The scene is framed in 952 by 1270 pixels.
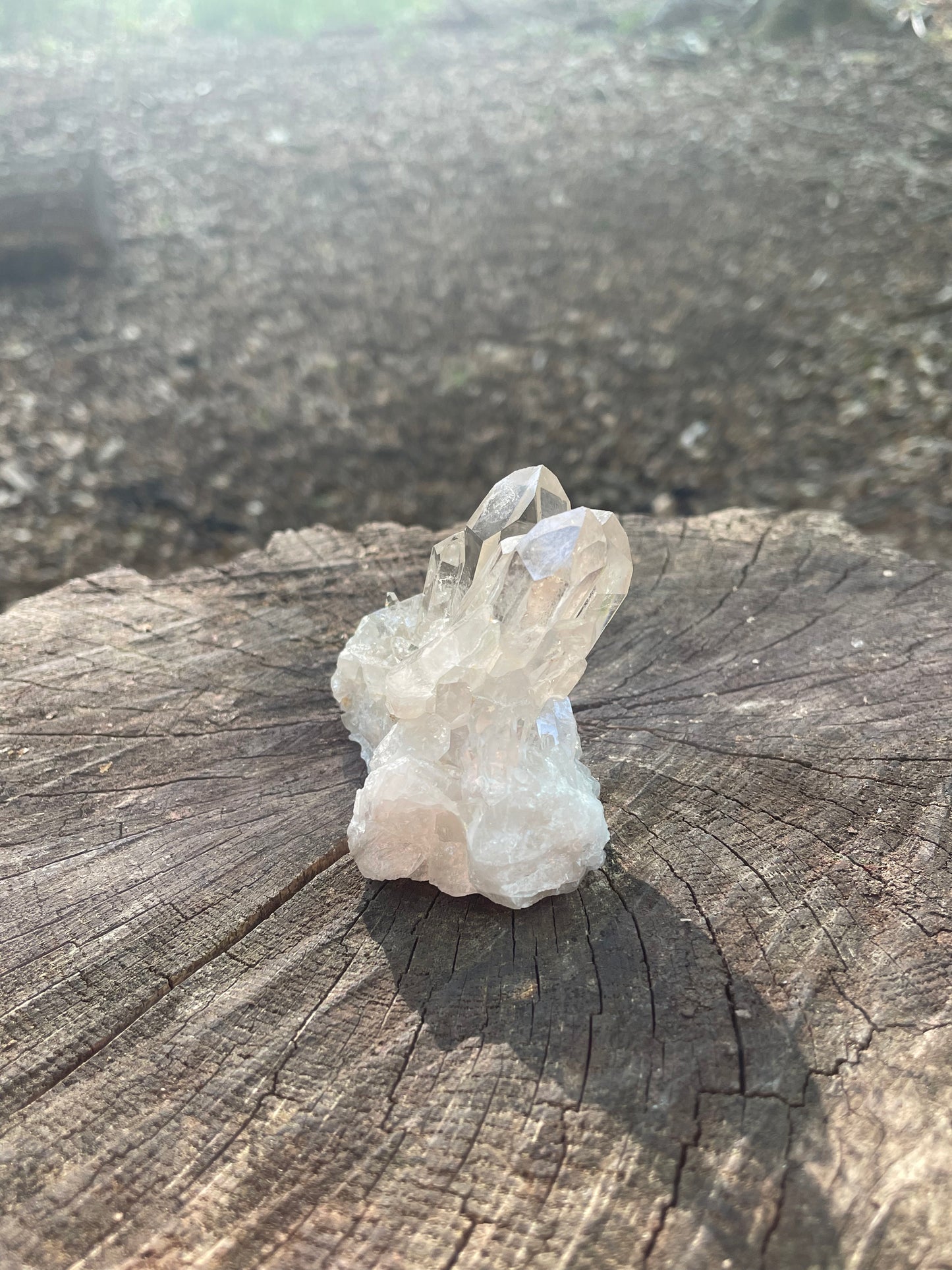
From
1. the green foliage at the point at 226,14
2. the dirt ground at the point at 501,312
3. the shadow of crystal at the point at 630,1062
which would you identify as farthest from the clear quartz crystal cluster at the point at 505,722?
the green foliage at the point at 226,14

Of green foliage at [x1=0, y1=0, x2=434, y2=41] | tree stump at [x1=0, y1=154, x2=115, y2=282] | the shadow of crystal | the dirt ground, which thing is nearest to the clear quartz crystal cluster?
the shadow of crystal

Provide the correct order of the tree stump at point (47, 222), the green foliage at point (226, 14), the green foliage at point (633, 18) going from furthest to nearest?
the green foliage at point (226, 14) → the green foliage at point (633, 18) → the tree stump at point (47, 222)

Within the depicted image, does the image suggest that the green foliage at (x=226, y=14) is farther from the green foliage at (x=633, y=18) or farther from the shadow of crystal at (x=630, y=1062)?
the shadow of crystal at (x=630, y=1062)

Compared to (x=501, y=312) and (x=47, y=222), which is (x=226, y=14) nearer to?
(x=47, y=222)

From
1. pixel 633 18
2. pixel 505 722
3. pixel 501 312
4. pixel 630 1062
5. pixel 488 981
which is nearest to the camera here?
pixel 630 1062

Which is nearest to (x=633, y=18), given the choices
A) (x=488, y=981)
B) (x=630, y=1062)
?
(x=488, y=981)

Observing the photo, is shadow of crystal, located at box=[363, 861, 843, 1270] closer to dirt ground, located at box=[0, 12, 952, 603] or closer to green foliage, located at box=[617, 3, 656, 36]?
dirt ground, located at box=[0, 12, 952, 603]
